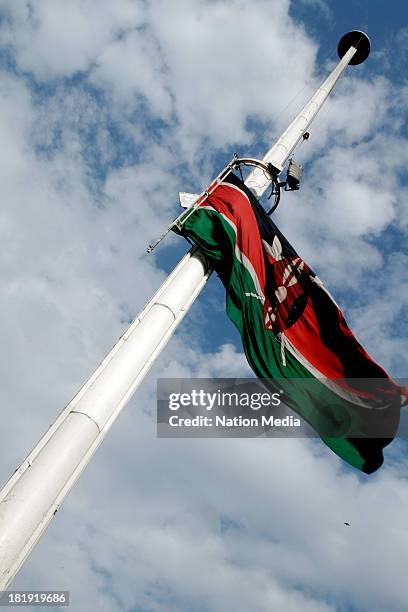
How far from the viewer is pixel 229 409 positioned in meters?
14.1

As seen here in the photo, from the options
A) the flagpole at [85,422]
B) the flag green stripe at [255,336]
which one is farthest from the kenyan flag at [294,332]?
the flagpole at [85,422]

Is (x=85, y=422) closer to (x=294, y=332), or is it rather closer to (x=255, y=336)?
(x=255, y=336)

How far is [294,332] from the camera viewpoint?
1519cm

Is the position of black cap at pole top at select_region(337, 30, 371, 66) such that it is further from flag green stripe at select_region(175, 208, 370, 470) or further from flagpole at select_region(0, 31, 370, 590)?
flagpole at select_region(0, 31, 370, 590)

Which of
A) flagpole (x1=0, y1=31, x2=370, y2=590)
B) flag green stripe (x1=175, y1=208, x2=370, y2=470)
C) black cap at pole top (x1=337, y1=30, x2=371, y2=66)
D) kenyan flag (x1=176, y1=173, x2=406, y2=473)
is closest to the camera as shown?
flagpole (x1=0, y1=31, x2=370, y2=590)

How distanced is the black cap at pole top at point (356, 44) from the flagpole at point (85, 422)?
2385 centimetres

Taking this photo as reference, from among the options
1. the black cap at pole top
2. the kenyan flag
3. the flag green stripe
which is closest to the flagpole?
the flag green stripe

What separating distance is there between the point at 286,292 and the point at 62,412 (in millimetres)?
8141

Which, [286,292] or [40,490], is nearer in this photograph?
[40,490]

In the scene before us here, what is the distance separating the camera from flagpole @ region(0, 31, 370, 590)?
768 cm

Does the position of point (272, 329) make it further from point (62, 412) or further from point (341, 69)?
point (341, 69)

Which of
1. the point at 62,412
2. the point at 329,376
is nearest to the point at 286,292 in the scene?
the point at 329,376

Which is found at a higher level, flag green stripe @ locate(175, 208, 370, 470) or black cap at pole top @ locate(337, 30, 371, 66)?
black cap at pole top @ locate(337, 30, 371, 66)

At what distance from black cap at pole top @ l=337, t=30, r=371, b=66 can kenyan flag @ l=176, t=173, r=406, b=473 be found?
796 inches
